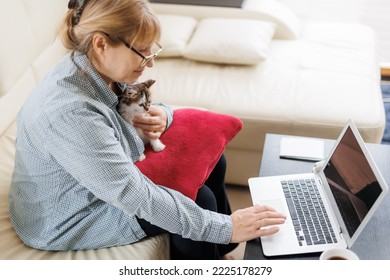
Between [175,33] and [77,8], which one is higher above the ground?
[77,8]

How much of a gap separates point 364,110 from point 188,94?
738 mm

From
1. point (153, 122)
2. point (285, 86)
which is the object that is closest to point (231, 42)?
point (285, 86)

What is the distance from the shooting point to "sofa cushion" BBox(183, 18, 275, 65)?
7.16ft

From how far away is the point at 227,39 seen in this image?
221cm

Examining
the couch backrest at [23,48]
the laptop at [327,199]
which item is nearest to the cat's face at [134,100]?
the laptop at [327,199]

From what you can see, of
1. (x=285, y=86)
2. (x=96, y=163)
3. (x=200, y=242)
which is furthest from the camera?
(x=285, y=86)

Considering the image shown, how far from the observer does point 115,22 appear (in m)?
1.12

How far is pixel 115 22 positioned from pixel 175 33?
1227 millimetres

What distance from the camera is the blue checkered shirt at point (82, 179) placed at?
1120mm

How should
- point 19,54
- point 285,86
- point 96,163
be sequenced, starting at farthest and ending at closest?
point 285,86
point 19,54
point 96,163

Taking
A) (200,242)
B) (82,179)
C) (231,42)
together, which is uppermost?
(82,179)

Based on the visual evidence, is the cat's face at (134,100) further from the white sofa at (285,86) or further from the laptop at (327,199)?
the white sofa at (285,86)

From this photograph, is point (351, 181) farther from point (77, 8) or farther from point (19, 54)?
point (19, 54)
